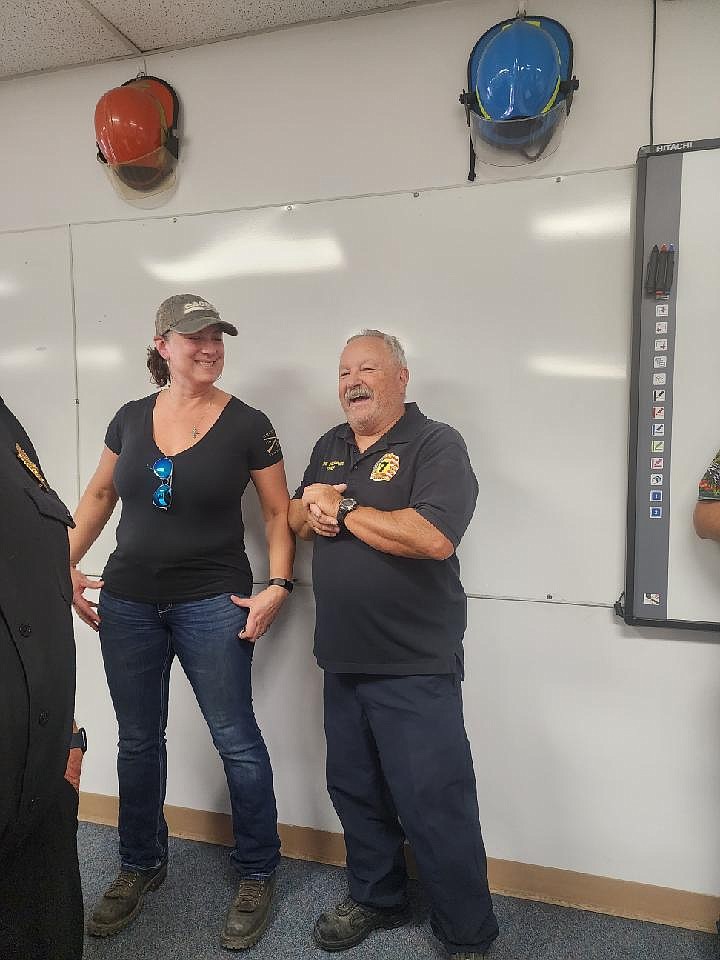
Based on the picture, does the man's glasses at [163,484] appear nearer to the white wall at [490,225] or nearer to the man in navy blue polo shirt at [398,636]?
the man in navy blue polo shirt at [398,636]

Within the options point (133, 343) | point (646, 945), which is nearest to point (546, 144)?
point (133, 343)

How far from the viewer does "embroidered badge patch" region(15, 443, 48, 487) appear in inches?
45.8

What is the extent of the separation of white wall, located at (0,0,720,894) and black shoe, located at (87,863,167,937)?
0.35 meters

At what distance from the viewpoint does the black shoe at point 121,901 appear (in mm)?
2008

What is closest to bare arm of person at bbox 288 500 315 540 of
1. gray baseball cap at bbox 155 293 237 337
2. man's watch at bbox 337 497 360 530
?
man's watch at bbox 337 497 360 530

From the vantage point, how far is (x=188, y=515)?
201cm

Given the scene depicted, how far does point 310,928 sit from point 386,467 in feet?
4.37

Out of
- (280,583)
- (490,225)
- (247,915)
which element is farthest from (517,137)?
(247,915)

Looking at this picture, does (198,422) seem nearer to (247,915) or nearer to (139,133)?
(139,133)

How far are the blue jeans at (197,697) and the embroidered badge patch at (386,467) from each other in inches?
22.7

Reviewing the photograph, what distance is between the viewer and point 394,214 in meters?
2.14

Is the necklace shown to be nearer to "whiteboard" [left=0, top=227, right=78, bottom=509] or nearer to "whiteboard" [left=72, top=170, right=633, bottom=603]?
"whiteboard" [left=72, top=170, right=633, bottom=603]

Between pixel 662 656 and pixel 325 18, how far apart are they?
212cm

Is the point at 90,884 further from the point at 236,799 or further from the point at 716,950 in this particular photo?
the point at 716,950
